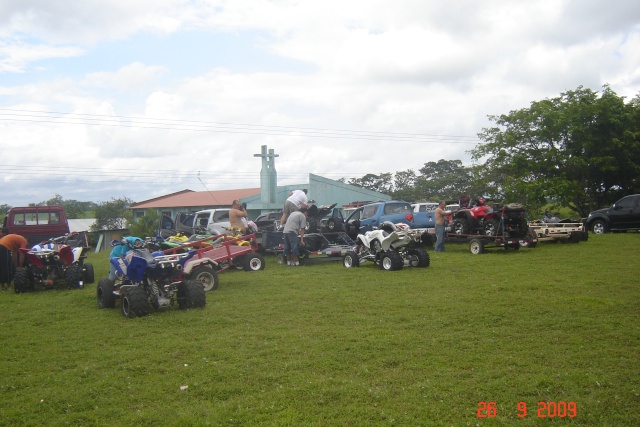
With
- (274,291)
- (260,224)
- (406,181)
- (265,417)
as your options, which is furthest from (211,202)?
(265,417)

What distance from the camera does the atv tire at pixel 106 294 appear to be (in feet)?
30.5

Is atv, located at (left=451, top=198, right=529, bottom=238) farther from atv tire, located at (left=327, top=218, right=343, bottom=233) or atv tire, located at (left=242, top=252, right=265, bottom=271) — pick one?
atv tire, located at (left=242, top=252, right=265, bottom=271)

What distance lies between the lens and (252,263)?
13.8m

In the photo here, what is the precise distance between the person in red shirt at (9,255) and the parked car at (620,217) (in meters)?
19.7

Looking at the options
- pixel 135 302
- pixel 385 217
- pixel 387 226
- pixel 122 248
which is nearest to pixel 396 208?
pixel 385 217

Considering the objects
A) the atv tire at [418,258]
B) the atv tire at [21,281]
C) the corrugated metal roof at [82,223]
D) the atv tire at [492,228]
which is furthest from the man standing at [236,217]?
the corrugated metal roof at [82,223]

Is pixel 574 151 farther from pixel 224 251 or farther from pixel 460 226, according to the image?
pixel 224 251

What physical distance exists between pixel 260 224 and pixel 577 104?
18.6m

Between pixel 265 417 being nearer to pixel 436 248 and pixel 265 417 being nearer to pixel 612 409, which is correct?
pixel 612 409

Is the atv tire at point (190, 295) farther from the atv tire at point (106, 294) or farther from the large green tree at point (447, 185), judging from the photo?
the large green tree at point (447, 185)

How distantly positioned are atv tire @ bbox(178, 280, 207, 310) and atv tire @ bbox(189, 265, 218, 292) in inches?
69.0

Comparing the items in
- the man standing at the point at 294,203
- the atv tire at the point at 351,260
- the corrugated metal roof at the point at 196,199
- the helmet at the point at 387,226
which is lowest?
the atv tire at the point at 351,260

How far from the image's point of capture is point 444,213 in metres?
15.7

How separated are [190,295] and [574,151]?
24.7m
